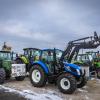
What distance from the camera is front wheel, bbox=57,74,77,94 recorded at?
1290 cm

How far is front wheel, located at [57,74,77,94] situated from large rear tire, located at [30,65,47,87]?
4.16 ft

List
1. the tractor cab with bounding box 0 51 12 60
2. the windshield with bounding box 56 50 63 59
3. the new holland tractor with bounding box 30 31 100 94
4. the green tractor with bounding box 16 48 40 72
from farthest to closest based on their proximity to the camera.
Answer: the green tractor with bounding box 16 48 40 72, the tractor cab with bounding box 0 51 12 60, the windshield with bounding box 56 50 63 59, the new holland tractor with bounding box 30 31 100 94

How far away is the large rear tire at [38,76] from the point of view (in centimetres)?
1445

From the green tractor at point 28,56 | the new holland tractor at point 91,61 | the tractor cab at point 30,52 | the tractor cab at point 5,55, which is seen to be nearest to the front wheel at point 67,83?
the tractor cab at point 5,55

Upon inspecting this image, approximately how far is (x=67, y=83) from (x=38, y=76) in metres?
2.29

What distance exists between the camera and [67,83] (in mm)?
13148

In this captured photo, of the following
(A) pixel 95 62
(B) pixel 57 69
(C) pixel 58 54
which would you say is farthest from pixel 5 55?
(A) pixel 95 62

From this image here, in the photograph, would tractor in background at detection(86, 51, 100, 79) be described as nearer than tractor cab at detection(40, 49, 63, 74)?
No

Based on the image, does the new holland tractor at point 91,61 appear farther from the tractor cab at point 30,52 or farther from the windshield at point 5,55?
the windshield at point 5,55

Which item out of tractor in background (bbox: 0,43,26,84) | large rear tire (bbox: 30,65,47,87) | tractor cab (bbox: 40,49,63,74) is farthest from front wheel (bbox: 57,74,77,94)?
tractor in background (bbox: 0,43,26,84)

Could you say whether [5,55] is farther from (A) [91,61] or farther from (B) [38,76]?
(A) [91,61]

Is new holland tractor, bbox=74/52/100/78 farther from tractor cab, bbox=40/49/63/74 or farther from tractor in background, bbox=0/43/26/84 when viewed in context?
tractor cab, bbox=40/49/63/74

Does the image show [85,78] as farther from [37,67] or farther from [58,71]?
[37,67]

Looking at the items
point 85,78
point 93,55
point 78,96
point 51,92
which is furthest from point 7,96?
point 93,55
